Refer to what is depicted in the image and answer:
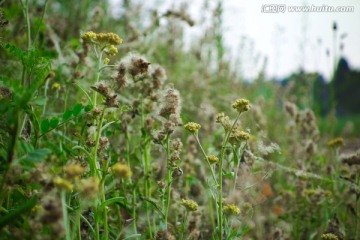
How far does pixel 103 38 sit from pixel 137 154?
1.02 metres

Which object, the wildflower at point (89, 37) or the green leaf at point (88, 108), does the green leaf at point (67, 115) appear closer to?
the green leaf at point (88, 108)

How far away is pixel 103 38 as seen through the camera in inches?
49.8

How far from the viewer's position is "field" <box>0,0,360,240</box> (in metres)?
1.08

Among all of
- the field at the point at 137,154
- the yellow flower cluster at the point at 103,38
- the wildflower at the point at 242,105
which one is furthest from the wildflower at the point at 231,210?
the yellow flower cluster at the point at 103,38

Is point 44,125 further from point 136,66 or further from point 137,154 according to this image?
point 137,154

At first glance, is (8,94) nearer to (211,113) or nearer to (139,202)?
(139,202)

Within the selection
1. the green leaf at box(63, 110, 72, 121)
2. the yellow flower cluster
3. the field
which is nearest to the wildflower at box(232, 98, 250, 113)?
the field

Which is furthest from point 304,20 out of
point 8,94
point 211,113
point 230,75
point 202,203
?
point 8,94

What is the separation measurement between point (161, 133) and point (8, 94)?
1.96 ft

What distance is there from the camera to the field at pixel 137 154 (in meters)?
1.08

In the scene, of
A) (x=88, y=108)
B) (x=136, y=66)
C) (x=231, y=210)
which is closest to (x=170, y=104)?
(x=136, y=66)

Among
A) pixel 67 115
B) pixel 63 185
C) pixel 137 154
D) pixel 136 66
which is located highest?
pixel 136 66

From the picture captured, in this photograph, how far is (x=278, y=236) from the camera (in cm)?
180

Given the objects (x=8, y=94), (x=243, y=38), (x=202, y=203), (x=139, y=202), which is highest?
(x=243, y=38)
